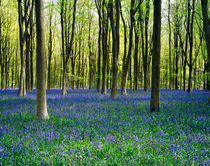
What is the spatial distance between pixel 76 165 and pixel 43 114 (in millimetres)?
4557

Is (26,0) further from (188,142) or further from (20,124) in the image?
(188,142)

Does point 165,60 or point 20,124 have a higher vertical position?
point 165,60

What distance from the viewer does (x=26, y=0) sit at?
57.9 feet

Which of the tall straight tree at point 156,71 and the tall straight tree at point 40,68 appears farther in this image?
the tall straight tree at point 156,71

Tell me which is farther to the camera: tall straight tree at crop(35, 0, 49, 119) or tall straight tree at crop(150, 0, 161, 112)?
tall straight tree at crop(150, 0, 161, 112)

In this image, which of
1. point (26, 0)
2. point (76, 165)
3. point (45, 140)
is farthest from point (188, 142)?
point (26, 0)

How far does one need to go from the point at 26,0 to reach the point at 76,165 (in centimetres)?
1888

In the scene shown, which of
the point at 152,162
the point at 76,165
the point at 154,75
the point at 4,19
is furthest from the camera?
the point at 4,19

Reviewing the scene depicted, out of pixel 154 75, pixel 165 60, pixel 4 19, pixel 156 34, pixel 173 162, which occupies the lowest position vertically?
pixel 173 162

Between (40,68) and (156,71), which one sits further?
(156,71)

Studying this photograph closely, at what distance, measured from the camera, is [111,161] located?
321cm

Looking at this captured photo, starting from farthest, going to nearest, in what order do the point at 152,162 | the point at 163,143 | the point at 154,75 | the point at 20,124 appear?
the point at 154,75, the point at 20,124, the point at 163,143, the point at 152,162

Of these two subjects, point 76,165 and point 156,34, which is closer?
point 76,165

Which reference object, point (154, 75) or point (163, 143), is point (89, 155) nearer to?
point (163, 143)
